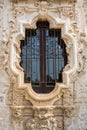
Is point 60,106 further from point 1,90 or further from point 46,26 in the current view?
point 46,26

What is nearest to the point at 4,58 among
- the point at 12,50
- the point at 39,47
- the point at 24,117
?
the point at 12,50

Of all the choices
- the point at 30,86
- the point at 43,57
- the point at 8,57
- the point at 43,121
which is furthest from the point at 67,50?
the point at 43,121

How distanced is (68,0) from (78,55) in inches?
65.1

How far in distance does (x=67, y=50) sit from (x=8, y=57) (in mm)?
1705

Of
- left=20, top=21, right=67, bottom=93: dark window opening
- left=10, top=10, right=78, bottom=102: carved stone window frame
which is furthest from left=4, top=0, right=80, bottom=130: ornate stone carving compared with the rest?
left=20, top=21, right=67, bottom=93: dark window opening

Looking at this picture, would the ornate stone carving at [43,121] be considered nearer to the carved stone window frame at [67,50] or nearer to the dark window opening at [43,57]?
the carved stone window frame at [67,50]

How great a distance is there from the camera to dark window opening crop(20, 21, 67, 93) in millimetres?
10281

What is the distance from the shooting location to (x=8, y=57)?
33.3 ft

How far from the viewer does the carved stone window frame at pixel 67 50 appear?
995 cm

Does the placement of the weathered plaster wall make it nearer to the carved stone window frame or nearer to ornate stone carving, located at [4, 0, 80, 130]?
ornate stone carving, located at [4, 0, 80, 130]

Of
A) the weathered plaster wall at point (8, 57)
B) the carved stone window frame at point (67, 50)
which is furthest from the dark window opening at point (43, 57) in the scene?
the weathered plaster wall at point (8, 57)

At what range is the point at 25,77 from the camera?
10.3 metres

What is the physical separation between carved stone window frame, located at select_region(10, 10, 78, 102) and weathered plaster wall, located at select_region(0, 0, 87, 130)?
0.47ft

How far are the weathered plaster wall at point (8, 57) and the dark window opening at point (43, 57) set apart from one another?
0.48 metres
